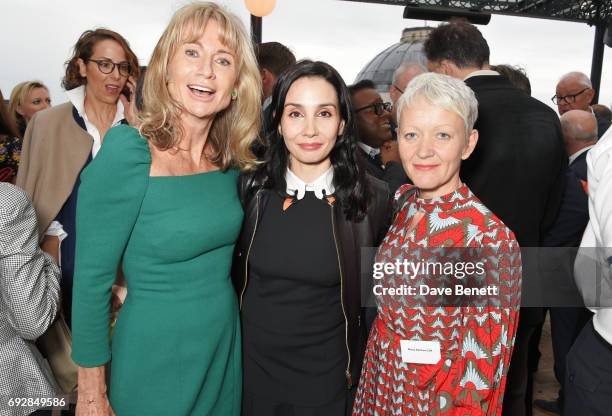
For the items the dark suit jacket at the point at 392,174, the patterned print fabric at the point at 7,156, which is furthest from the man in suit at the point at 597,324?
the patterned print fabric at the point at 7,156

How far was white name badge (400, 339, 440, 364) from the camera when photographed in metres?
1.44

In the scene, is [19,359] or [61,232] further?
[61,232]

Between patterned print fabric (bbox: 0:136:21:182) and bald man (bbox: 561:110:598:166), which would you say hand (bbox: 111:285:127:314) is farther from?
bald man (bbox: 561:110:598:166)

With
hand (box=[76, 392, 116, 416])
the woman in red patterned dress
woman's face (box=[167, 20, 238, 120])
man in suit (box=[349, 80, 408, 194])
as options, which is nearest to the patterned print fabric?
woman's face (box=[167, 20, 238, 120])

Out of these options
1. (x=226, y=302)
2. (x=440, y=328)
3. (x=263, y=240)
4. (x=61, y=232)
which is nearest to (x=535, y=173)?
(x=440, y=328)

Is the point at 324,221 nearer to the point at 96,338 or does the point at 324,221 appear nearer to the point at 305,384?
the point at 305,384

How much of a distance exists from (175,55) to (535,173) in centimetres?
183

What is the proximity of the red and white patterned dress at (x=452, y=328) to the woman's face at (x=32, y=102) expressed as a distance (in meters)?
4.43

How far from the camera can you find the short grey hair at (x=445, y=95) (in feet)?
4.92

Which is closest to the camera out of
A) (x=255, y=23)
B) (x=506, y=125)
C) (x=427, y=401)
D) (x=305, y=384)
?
(x=427, y=401)

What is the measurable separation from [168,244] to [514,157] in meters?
1.77

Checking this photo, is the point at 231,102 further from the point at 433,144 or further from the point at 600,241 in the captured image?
the point at 600,241

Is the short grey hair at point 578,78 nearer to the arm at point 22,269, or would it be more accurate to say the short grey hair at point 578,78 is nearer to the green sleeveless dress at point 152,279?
the green sleeveless dress at point 152,279

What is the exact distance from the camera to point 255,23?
810 cm
